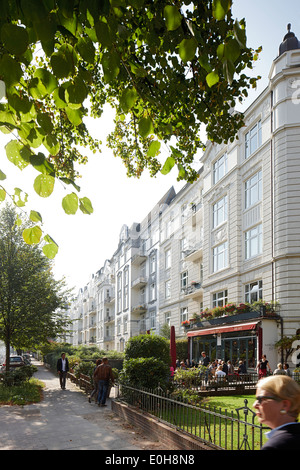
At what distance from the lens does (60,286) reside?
24062mm

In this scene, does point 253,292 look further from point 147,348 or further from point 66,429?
point 66,429

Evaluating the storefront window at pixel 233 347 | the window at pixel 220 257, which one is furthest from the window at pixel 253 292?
the window at pixel 220 257

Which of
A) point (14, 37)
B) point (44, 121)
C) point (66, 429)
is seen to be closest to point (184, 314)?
point (66, 429)

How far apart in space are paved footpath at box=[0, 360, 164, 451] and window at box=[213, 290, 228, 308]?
17.5m

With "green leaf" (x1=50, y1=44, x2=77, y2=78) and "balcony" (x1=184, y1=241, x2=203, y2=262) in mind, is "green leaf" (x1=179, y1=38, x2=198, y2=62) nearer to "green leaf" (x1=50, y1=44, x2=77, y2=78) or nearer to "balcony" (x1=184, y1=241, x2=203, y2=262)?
"green leaf" (x1=50, y1=44, x2=77, y2=78)

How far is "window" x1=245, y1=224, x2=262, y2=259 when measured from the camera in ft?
89.6

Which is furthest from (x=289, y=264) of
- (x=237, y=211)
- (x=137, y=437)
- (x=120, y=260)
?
(x=120, y=260)

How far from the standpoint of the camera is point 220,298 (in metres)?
32.0

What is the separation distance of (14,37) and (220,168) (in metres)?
31.5

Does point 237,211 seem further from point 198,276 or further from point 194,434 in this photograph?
point 194,434

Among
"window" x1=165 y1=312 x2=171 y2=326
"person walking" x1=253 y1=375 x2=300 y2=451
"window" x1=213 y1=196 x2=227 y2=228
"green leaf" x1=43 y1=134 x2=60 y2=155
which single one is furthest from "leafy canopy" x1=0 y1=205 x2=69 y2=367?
"window" x1=165 y1=312 x2=171 y2=326

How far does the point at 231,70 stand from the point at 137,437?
8.24 m

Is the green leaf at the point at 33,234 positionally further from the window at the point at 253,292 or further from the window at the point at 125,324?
the window at the point at 125,324
